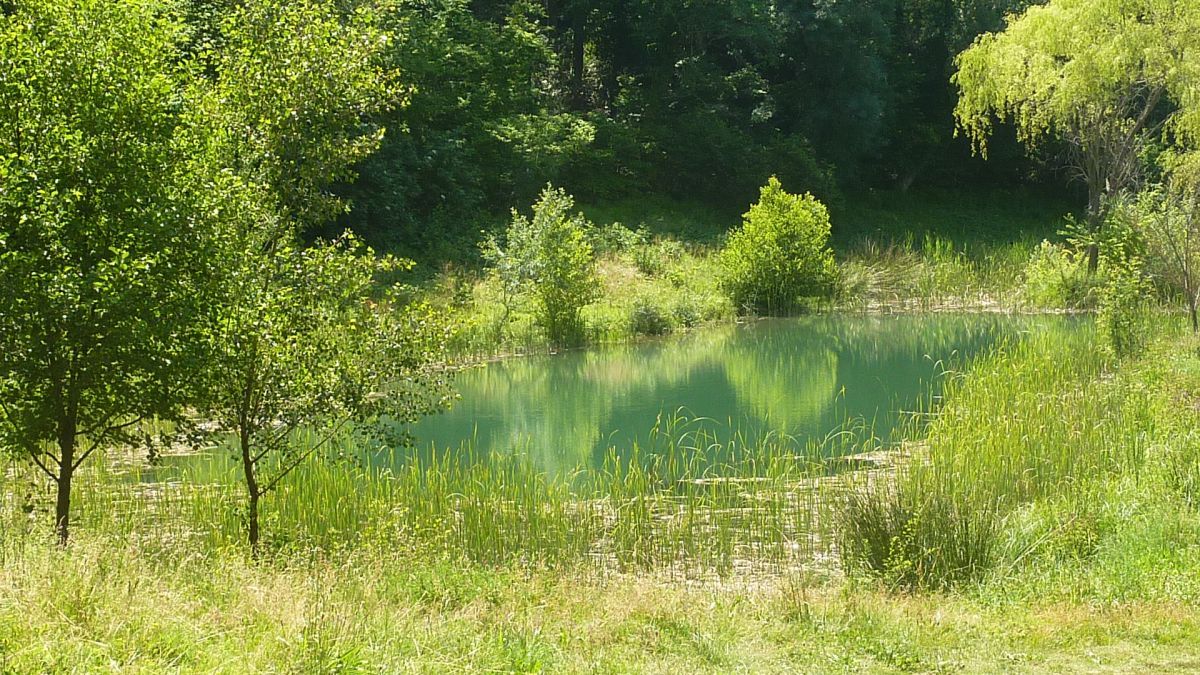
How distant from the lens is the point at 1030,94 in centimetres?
2344

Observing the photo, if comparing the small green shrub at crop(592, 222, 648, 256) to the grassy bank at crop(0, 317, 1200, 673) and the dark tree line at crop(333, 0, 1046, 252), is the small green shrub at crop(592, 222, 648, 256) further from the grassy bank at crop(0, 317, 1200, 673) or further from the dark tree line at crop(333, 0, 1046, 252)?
the grassy bank at crop(0, 317, 1200, 673)

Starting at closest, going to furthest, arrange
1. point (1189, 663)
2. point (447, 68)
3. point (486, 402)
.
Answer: point (1189, 663) < point (486, 402) < point (447, 68)

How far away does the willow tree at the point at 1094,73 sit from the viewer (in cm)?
2031

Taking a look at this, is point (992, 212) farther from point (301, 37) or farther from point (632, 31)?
point (301, 37)

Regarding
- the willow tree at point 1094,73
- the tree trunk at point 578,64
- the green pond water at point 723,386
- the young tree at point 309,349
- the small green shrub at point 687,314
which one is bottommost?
the green pond water at point 723,386

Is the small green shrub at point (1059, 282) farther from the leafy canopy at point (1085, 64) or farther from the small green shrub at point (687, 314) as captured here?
the small green shrub at point (687, 314)

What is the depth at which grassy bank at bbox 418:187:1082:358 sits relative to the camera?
24.7 meters

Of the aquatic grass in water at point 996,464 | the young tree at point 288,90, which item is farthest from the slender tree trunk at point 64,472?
the aquatic grass in water at point 996,464

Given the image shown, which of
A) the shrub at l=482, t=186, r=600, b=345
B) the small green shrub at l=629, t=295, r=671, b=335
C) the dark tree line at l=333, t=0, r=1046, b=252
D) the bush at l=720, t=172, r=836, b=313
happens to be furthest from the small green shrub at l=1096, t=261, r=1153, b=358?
the dark tree line at l=333, t=0, r=1046, b=252

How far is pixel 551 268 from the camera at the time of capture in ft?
75.6

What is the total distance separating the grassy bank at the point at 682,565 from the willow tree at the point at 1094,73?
831 cm

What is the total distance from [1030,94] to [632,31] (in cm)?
1728

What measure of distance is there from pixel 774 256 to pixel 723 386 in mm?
9048

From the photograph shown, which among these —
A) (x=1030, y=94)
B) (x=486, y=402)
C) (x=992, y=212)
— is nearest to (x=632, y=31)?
(x=992, y=212)
